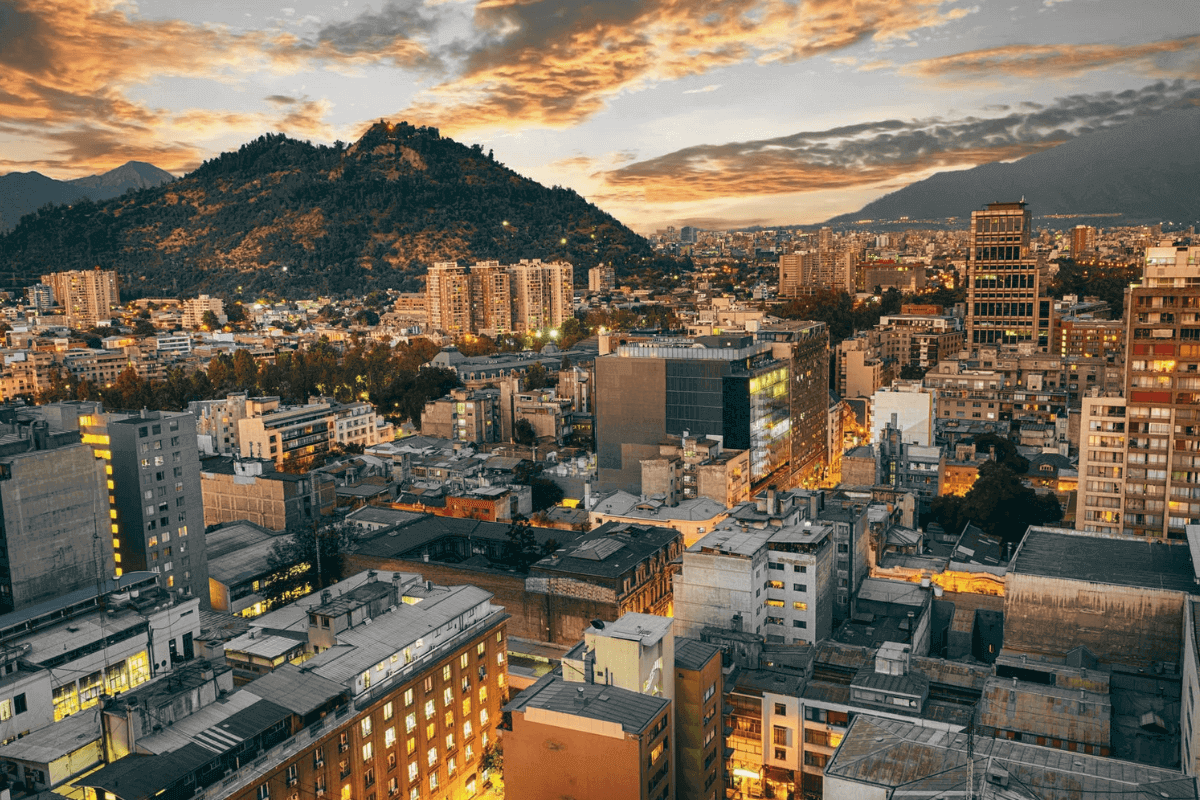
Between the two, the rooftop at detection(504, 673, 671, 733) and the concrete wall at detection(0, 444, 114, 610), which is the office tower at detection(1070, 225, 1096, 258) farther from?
the concrete wall at detection(0, 444, 114, 610)

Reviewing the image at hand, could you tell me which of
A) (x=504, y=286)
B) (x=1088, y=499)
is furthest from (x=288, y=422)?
(x=504, y=286)

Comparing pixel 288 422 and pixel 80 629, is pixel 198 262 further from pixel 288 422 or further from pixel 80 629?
pixel 80 629

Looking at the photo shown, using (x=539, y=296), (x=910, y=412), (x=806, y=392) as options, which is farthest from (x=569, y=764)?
(x=539, y=296)

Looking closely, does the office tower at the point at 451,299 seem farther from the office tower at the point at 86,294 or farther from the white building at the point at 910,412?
the white building at the point at 910,412

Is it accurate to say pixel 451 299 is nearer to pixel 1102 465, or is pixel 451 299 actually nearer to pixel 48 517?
pixel 48 517

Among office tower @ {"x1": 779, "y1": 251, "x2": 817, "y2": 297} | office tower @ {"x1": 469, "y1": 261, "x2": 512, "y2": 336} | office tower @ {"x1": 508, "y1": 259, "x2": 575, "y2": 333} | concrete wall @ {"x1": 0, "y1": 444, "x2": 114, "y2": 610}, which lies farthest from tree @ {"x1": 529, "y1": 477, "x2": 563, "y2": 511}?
office tower @ {"x1": 779, "y1": 251, "x2": 817, "y2": 297}
